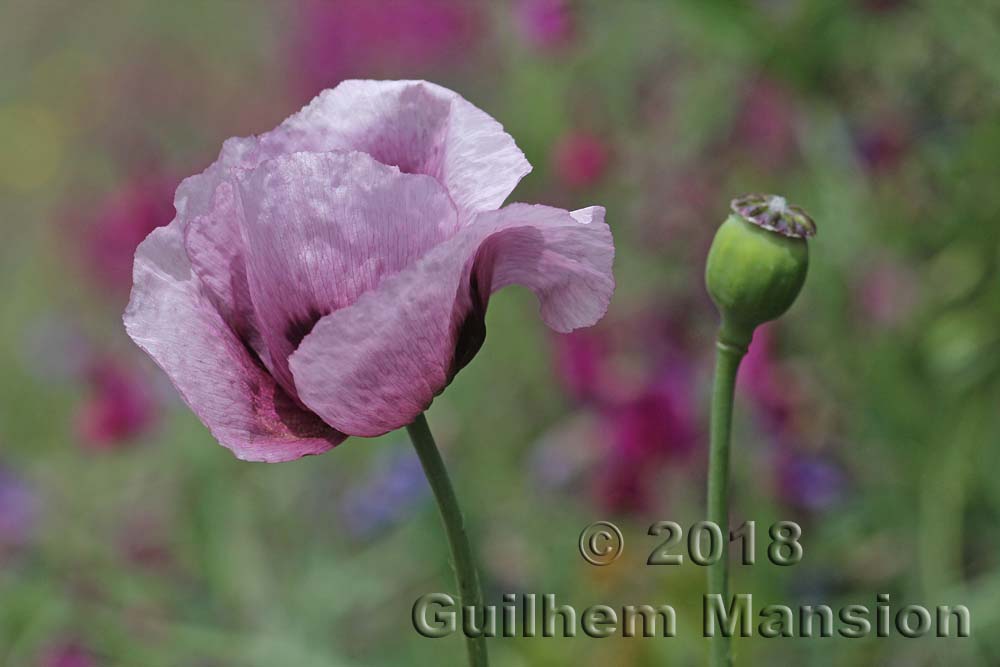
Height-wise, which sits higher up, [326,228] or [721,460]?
[326,228]

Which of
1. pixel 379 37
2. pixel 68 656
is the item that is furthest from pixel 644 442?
pixel 379 37

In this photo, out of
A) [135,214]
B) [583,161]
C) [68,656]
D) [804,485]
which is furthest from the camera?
[135,214]

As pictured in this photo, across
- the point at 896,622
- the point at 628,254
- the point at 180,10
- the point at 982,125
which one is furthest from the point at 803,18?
the point at 180,10

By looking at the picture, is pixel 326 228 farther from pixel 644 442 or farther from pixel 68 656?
pixel 68 656

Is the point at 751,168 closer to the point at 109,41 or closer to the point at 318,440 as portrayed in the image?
the point at 318,440

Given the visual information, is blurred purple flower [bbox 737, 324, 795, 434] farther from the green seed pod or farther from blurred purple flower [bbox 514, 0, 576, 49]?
the green seed pod

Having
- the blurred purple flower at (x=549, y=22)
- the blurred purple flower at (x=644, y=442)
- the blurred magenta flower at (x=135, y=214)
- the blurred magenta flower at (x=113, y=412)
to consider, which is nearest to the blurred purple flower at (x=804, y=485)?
the blurred purple flower at (x=644, y=442)
